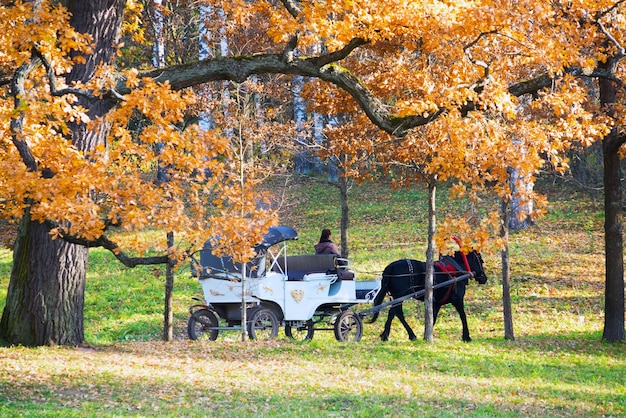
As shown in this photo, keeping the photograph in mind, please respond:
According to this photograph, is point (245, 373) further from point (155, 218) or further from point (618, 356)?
point (618, 356)

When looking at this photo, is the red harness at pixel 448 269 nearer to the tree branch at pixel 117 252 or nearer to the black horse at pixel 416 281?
the black horse at pixel 416 281

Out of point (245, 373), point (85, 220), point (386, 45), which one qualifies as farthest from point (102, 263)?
point (85, 220)

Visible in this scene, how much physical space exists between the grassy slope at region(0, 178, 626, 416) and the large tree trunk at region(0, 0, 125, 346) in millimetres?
415

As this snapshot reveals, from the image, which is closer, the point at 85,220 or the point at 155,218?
the point at 85,220

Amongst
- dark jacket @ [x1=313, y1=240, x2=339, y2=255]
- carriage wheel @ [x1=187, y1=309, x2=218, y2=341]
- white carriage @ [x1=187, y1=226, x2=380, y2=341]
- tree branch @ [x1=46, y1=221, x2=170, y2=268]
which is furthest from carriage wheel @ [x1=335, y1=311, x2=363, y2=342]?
tree branch @ [x1=46, y1=221, x2=170, y2=268]

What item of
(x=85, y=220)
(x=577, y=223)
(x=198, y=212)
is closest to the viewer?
(x=85, y=220)

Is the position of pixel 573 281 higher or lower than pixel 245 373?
higher

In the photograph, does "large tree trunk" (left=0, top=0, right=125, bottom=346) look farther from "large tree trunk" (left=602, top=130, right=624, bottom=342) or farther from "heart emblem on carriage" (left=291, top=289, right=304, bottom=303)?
"large tree trunk" (left=602, top=130, right=624, bottom=342)

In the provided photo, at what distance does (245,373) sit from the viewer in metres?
12.1

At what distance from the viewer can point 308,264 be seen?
680 inches

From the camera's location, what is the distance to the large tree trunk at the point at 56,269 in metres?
12.9

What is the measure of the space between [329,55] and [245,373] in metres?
4.91

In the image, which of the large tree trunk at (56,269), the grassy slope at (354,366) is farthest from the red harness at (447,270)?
the large tree trunk at (56,269)

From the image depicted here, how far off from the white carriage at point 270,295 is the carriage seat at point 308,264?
136 mm
